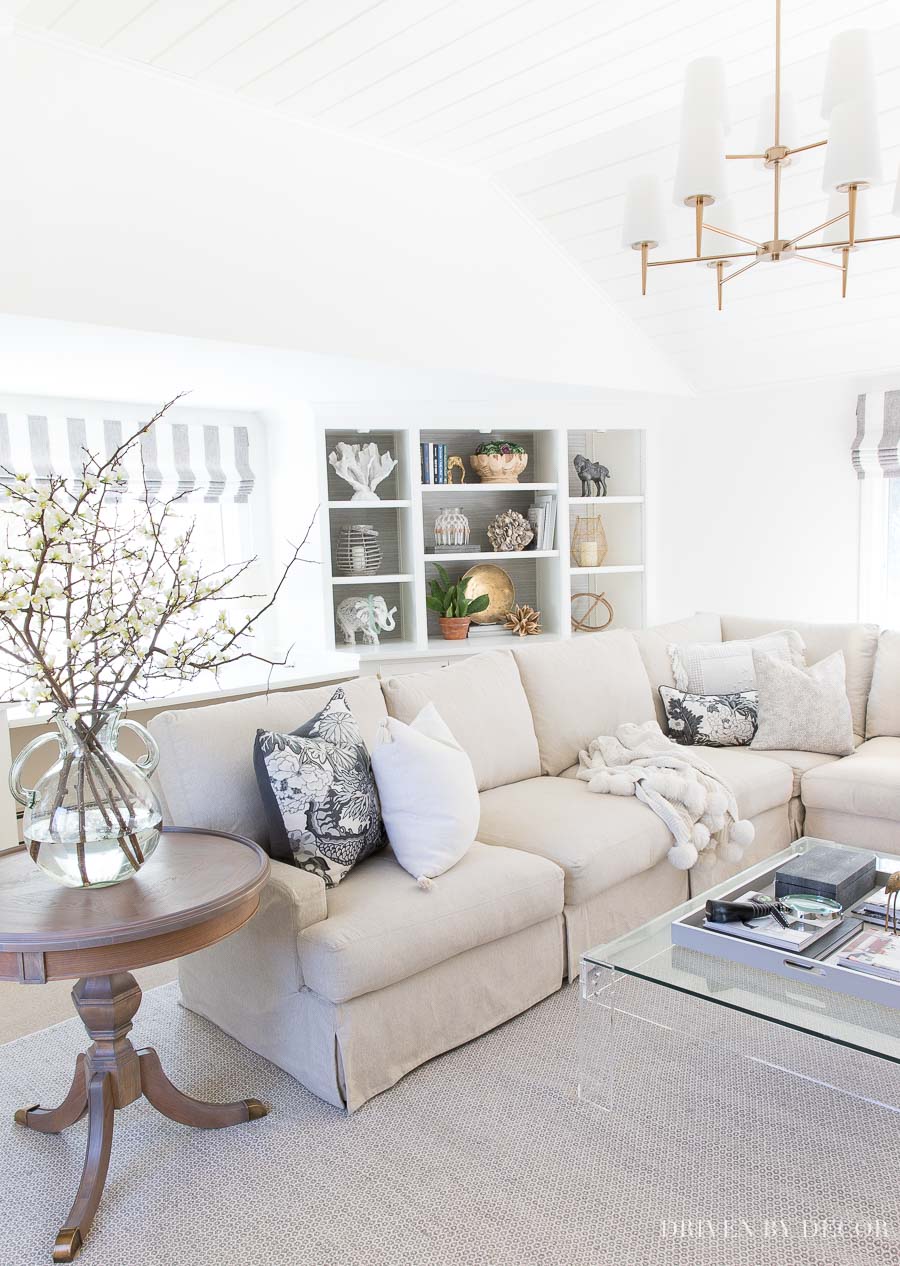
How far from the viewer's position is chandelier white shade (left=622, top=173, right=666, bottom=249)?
8.06 ft

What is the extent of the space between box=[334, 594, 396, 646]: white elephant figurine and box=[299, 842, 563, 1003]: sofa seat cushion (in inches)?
89.5

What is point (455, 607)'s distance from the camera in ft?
16.5

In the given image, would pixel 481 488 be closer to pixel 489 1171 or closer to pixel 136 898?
pixel 136 898

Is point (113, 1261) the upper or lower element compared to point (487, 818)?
lower

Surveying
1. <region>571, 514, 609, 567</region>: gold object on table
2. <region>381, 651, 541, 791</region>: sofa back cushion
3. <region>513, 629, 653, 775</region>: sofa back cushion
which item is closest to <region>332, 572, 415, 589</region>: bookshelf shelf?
<region>571, 514, 609, 567</region>: gold object on table

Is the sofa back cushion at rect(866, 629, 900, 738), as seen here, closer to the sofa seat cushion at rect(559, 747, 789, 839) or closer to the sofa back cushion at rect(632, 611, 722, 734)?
the sofa seat cushion at rect(559, 747, 789, 839)

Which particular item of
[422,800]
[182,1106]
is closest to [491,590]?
[422,800]

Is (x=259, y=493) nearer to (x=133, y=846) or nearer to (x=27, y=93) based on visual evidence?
(x=27, y=93)

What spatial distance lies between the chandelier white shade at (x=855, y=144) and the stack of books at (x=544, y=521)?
3.03 m

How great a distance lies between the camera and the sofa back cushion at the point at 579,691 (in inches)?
137

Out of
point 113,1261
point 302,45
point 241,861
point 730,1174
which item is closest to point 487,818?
point 241,861

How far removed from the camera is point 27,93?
97.7 inches

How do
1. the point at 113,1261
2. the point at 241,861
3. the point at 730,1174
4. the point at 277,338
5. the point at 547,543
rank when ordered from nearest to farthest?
the point at 113,1261
the point at 730,1174
the point at 241,861
the point at 277,338
the point at 547,543

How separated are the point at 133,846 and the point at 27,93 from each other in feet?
6.30
